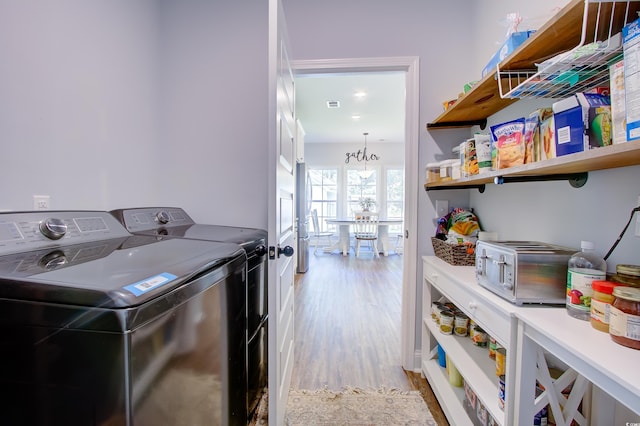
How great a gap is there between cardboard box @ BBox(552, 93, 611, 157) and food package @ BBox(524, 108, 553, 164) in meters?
0.15

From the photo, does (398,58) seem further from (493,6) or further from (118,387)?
(118,387)

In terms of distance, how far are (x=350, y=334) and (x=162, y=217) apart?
1734mm

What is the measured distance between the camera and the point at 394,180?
671cm

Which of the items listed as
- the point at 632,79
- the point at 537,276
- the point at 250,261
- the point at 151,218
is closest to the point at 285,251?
the point at 250,261

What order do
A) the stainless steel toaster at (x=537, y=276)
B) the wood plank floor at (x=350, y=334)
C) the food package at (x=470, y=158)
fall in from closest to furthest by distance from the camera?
the stainless steel toaster at (x=537, y=276)
the food package at (x=470, y=158)
the wood plank floor at (x=350, y=334)

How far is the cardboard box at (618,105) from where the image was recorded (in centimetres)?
64

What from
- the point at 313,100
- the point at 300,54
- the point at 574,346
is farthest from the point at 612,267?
the point at 313,100

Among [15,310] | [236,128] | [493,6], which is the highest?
[493,6]

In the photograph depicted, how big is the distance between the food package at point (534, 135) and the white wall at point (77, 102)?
1919mm

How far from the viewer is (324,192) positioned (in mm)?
6793

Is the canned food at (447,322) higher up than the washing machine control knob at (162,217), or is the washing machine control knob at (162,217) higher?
the washing machine control knob at (162,217)

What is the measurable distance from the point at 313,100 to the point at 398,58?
7.31 ft

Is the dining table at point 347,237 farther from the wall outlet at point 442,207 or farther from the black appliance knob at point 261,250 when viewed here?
the black appliance knob at point 261,250

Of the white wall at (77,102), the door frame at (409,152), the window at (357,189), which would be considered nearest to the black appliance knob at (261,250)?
the white wall at (77,102)
